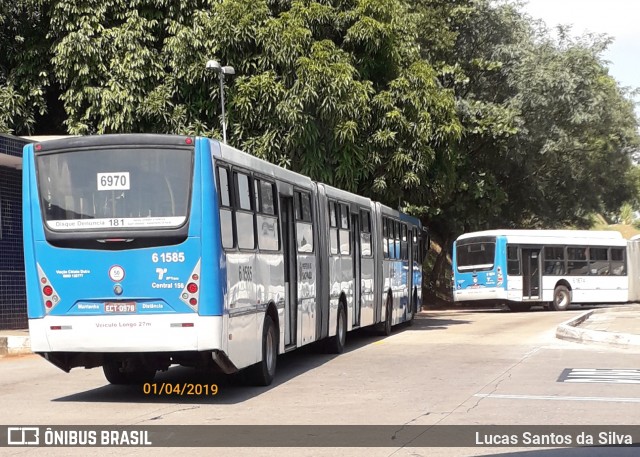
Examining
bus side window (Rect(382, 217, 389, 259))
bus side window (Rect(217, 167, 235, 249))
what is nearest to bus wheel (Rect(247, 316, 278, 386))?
bus side window (Rect(217, 167, 235, 249))

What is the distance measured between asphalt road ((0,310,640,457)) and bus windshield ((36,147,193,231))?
210 centimetres

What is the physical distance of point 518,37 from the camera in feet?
139

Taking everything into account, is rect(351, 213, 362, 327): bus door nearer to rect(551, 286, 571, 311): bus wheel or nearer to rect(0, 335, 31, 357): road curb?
rect(0, 335, 31, 357): road curb

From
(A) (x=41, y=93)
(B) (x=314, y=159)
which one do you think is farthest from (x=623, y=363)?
(A) (x=41, y=93)

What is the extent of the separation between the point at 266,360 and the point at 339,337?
210 inches

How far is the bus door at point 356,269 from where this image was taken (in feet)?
69.5

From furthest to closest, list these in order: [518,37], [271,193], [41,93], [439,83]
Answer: [518,37] → [439,83] → [41,93] → [271,193]

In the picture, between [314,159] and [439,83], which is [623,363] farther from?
[439,83]

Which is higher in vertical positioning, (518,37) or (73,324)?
(518,37)

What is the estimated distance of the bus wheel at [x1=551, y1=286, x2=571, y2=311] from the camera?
132 ft

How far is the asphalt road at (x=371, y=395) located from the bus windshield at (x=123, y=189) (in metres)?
2.10

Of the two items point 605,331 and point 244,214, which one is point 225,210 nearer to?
point 244,214

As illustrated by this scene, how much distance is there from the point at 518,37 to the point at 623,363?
27.4 metres
